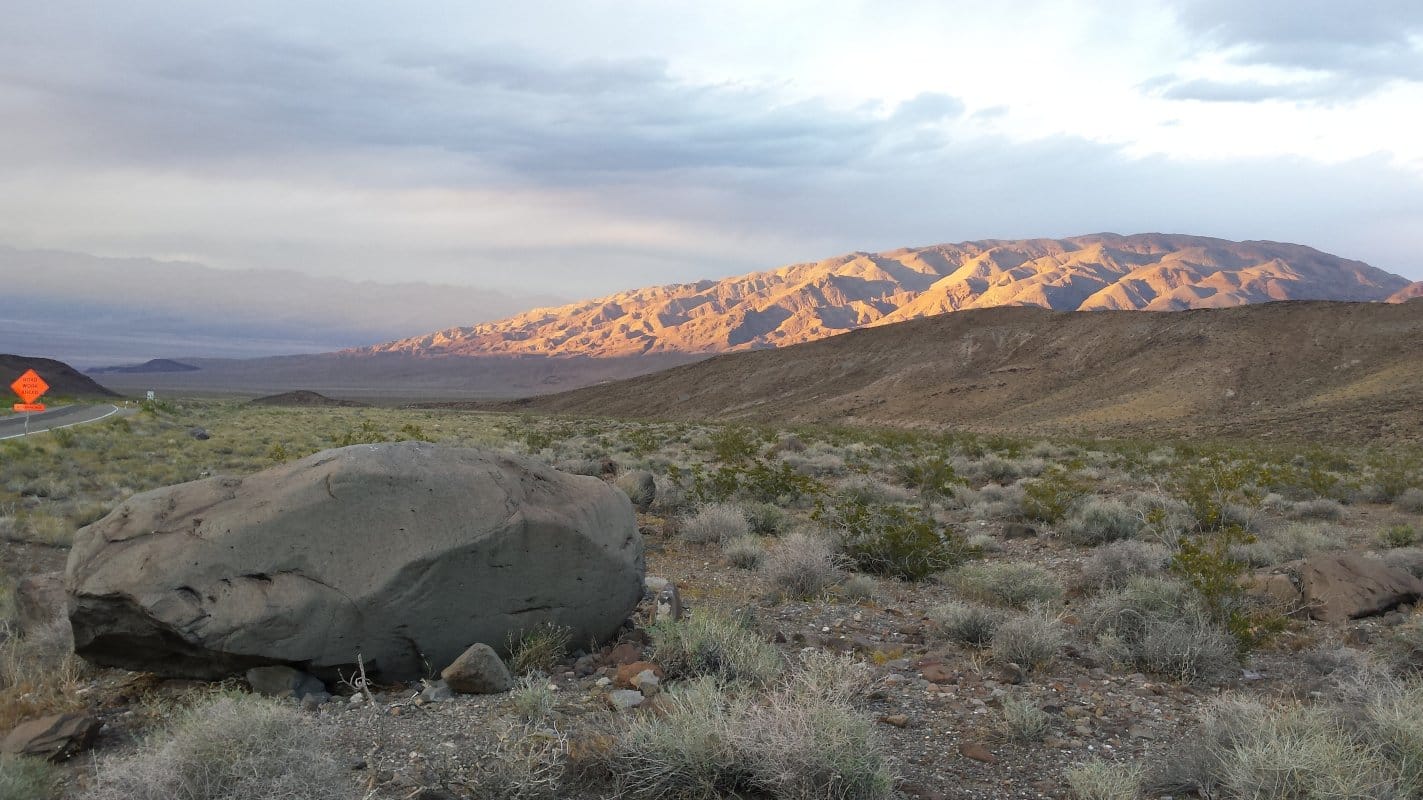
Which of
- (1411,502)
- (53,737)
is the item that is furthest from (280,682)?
(1411,502)

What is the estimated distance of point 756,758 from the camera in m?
4.21

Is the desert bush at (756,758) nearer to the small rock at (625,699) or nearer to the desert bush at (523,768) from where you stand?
the desert bush at (523,768)

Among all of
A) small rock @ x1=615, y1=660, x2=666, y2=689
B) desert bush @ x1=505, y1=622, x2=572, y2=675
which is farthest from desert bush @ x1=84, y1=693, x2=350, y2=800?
small rock @ x1=615, y1=660, x2=666, y2=689

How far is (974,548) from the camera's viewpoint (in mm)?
11266

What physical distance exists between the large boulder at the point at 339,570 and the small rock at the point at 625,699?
106 centimetres

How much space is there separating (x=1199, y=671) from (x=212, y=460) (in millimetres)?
22096

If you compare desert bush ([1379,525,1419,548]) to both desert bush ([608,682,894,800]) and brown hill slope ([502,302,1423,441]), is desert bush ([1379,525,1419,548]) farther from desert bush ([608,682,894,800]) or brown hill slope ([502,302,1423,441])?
brown hill slope ([502,302,1423,441])

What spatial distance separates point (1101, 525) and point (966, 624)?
615 centimetres

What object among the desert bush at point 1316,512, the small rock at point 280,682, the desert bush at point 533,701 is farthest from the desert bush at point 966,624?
the desert bush at point 1316,512

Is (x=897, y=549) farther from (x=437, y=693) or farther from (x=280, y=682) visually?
(x=280, y=682)

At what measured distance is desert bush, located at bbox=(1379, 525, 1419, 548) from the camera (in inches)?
454

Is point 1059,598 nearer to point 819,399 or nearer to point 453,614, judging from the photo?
point 453,614

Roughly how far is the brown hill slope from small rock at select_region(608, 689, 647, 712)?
133 feet

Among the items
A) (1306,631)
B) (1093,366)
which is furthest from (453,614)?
(1093,366)
